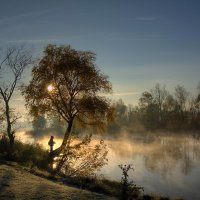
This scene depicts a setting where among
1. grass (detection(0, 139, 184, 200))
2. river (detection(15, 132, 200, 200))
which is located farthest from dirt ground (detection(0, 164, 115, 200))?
river (detection(15, 132, 200, 200))

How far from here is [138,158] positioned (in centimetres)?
4784

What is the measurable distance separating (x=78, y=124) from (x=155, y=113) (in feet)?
349

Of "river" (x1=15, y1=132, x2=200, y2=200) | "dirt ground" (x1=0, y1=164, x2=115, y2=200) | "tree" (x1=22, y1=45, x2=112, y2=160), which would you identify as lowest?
"river" (x1=15, y1=132, x2=200, y2=200)

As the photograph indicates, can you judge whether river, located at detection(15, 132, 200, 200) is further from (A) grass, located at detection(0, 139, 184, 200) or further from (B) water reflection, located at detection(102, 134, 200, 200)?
(A) grass, located at detection(0, 139, 184, 200)

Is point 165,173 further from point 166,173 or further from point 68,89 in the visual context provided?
point 68,89

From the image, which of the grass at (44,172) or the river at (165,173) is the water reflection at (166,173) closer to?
the river at (165,173)

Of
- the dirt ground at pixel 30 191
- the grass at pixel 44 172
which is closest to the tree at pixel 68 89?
the grass at pixel 44 172

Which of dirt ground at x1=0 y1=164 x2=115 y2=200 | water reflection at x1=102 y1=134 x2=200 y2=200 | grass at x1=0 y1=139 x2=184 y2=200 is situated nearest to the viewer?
dirt ground at x1=0 y1=164 x2=115 y2=200

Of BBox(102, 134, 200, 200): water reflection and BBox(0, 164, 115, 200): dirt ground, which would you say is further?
BBox(102, 134, 200, 200): water reflection

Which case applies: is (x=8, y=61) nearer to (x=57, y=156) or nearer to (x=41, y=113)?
(x=41, y=113)

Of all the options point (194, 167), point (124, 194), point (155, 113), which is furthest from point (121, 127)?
point (124, 194)

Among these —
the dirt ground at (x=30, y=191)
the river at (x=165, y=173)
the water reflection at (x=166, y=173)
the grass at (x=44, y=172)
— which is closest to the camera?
the dirt ground at (x=30, y=191)

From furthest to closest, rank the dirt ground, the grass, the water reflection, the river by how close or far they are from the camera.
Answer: the water reflection, the river, the grass, the dirt ground

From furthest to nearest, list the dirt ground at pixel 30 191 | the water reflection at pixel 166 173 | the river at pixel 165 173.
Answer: the water reflection at pixel 166 173 < the river at pixel 165 173 < the dirt ground at pixel 30 191
